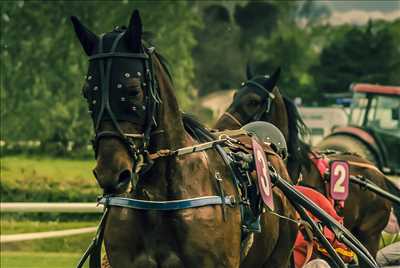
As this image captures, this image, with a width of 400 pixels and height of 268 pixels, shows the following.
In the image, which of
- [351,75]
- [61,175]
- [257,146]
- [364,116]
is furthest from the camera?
[351,75]

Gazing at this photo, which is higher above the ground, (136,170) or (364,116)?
(136,170)

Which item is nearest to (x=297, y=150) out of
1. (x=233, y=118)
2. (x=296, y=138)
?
(x=296, y=138)

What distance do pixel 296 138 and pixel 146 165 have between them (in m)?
4.31

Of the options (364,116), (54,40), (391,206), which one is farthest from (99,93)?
(54,40)

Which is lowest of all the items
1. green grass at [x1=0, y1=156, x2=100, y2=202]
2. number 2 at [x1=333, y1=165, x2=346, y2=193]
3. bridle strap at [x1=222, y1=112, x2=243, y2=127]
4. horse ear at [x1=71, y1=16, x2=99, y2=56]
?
green grass at [x1=0, y1=156, x2=100, y2=202]

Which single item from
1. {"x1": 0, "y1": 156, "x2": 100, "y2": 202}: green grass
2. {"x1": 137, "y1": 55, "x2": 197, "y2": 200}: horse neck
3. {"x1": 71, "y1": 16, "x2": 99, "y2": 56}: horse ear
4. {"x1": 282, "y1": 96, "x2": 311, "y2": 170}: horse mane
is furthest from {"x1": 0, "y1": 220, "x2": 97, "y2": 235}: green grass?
{"x1": 71, "y1": 16, "x2": 99, "y2": 56}: horse ear

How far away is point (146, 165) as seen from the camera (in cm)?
530

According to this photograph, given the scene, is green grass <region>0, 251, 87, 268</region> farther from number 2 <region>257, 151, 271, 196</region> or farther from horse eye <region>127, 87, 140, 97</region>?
horse eye <region>127, 87, 140, 97</region>

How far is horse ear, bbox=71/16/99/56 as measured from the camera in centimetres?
521

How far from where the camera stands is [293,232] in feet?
22.3

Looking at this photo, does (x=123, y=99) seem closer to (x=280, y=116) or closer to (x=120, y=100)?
(x=120, y=100)

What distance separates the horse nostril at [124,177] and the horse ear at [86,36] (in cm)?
A: 70

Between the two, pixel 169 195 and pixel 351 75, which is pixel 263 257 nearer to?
pixel 169 195

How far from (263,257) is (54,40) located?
80.0 ft
